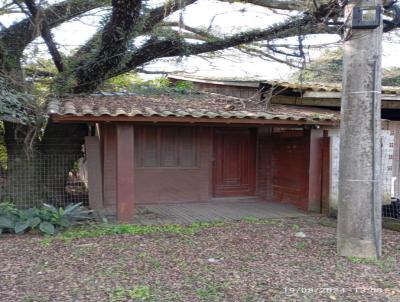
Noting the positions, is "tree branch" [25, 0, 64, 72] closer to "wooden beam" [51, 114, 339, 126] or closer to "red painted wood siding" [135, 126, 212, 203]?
"wooden beam" [51, 114, 339, 126]

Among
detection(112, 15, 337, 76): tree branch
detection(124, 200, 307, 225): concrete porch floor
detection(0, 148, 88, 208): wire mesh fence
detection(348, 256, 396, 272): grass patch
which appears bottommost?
detection(124, 200, 307, 225): concrete porch floor

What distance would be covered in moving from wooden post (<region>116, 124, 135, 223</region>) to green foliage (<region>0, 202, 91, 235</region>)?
35.5 inches

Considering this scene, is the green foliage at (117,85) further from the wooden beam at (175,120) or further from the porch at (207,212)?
the porch at (207,212)

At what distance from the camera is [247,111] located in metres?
9.96

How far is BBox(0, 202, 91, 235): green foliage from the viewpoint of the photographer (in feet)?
24.8

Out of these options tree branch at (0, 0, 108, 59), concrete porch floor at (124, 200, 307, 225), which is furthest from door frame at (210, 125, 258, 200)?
tree branch at (0, 0, 108, 59)

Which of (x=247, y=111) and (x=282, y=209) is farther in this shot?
(x=282, y=209)

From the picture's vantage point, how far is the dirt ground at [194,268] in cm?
470

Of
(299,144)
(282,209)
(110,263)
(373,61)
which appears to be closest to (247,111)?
(299,144)

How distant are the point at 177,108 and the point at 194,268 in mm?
4783

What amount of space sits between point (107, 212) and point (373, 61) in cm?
642

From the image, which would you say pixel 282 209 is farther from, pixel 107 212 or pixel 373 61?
pixel 373 61

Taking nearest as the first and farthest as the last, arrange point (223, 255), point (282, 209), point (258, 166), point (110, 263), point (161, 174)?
point (110, 263), point (223, 255), point (282, 209), point (161, 174), point (258, 166)

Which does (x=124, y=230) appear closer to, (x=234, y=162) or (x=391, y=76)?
(x=234, y=162)
